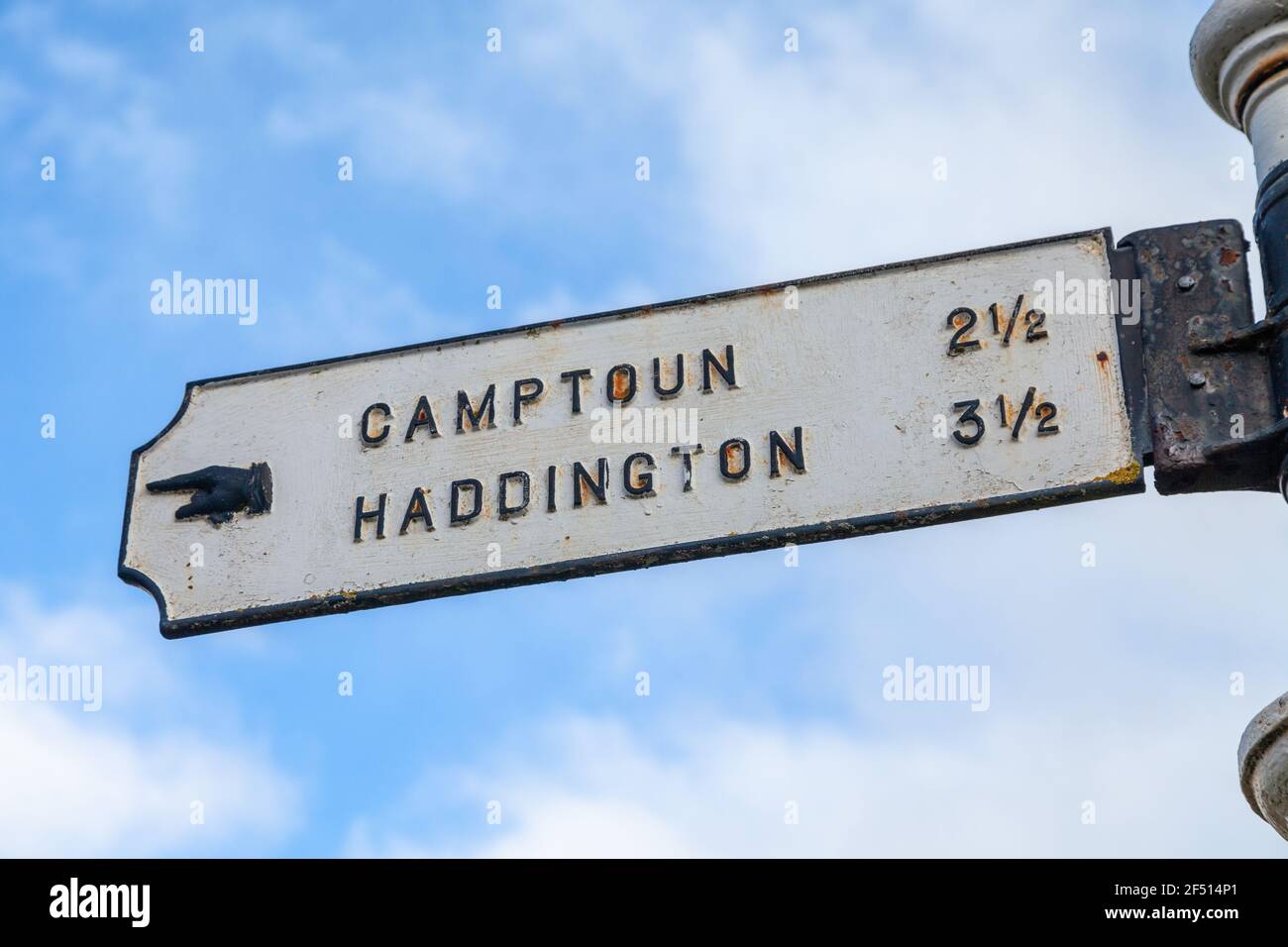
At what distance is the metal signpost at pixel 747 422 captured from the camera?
253 cm

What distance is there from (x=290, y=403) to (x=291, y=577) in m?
0.36

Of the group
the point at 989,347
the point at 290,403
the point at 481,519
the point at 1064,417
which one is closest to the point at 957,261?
the point at 989,347

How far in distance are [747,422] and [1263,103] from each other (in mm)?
876

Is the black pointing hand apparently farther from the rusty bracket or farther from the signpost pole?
the signpost pole

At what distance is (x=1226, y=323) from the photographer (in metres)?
2.50

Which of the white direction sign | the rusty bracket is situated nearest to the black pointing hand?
the white direction sign

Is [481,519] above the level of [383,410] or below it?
below

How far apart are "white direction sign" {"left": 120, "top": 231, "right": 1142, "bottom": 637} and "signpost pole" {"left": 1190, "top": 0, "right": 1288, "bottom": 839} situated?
0.74 feet

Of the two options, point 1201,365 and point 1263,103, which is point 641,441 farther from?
point 1263,103

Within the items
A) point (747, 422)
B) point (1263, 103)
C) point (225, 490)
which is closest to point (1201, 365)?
point (1263, 103)

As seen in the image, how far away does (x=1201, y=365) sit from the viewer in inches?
98.2

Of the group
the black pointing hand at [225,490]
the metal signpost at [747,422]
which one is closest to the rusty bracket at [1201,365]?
the metal signpost at [747,422]

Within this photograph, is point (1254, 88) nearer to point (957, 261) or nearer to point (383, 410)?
point (957, 261)

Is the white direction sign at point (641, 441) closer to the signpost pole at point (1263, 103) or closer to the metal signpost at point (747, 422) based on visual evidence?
the metal signpost at point (747, 422)
